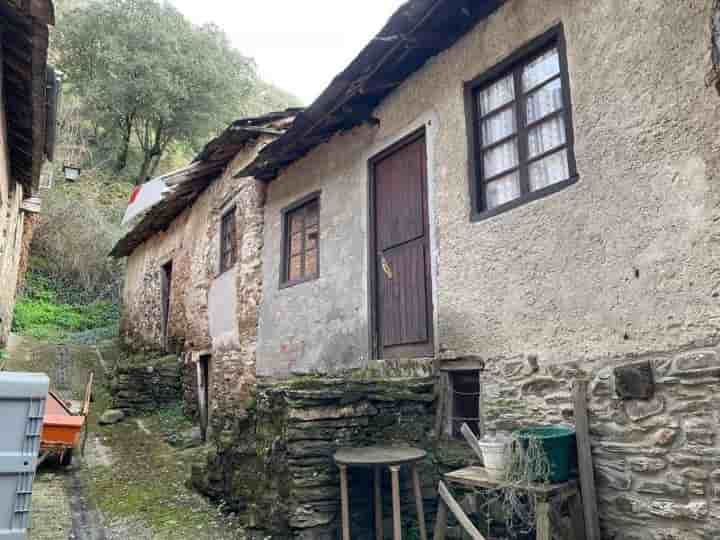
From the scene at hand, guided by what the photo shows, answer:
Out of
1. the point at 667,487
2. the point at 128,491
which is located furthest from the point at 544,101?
the point at 128,491

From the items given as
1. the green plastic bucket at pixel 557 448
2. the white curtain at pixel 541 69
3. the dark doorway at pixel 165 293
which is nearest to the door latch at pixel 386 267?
the white curtain at pixel 541 69

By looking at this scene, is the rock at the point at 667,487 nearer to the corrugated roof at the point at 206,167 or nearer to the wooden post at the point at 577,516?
the wooden post at the point at 577,516

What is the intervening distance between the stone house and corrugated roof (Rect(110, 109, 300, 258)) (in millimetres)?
2312

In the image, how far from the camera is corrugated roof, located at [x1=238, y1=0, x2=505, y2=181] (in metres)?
4.88

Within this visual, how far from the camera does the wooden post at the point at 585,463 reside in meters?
3.58

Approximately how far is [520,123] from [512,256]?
3.74ft

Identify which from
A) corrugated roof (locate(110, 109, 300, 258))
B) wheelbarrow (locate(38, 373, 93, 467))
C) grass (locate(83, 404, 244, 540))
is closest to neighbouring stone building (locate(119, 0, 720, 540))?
grass (locate(83, 404, 244, 540))

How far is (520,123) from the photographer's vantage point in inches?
182

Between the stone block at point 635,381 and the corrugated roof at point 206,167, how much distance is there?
252 inches

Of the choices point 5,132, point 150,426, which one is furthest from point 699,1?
point 150,426

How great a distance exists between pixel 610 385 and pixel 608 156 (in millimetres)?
1577

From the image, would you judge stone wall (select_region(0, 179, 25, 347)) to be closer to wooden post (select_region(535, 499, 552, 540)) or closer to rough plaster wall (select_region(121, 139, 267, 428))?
rough plaster wall (select_region(121, 139, 267, 428))

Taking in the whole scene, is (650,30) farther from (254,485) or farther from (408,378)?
(254,485)

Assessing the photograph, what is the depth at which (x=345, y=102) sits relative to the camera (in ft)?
20.4
